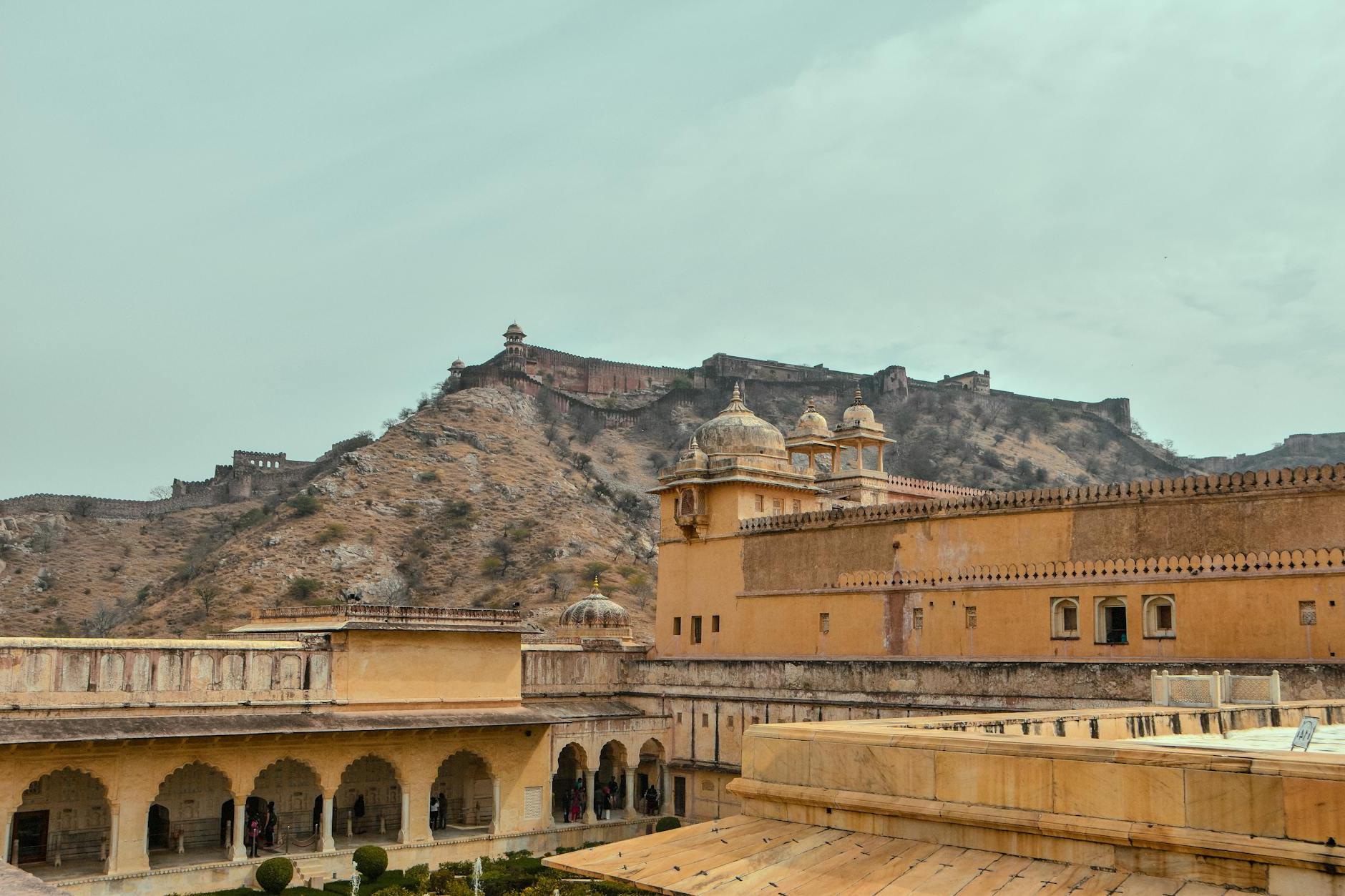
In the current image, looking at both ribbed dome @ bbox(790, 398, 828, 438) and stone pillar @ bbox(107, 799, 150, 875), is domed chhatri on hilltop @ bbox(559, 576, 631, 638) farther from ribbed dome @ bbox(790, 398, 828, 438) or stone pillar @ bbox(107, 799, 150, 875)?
stone pillar @ bbox(107, 799, 150, 875)

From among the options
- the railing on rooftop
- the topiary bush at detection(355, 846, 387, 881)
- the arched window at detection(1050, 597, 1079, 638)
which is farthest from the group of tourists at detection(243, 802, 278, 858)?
the arched window at detection(1050, 597, 1079, 638)

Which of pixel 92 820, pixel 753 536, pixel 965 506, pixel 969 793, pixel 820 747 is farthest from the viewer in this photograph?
pixel 753 536

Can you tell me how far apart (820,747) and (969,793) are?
1.11 metres

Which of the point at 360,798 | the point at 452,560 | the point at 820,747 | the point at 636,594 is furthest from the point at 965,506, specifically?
the point at 452,560

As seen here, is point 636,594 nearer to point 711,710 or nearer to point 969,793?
point 711,710

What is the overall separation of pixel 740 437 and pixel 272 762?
13.7 meters

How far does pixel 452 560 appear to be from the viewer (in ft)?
198

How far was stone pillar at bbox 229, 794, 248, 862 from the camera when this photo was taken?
2202 cm

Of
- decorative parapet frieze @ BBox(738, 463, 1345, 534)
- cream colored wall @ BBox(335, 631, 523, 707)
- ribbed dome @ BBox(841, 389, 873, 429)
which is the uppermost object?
ribbed dome @ BBox(841, 389, 873, 429)

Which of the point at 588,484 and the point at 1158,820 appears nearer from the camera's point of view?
the point at 1158,820

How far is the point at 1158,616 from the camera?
23.1 meters

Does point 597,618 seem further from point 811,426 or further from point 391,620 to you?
point 391,620

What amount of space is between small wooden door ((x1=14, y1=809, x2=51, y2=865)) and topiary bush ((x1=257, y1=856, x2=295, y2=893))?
3877mm

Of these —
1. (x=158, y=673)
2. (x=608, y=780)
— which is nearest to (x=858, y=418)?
(x=608, y=780)
